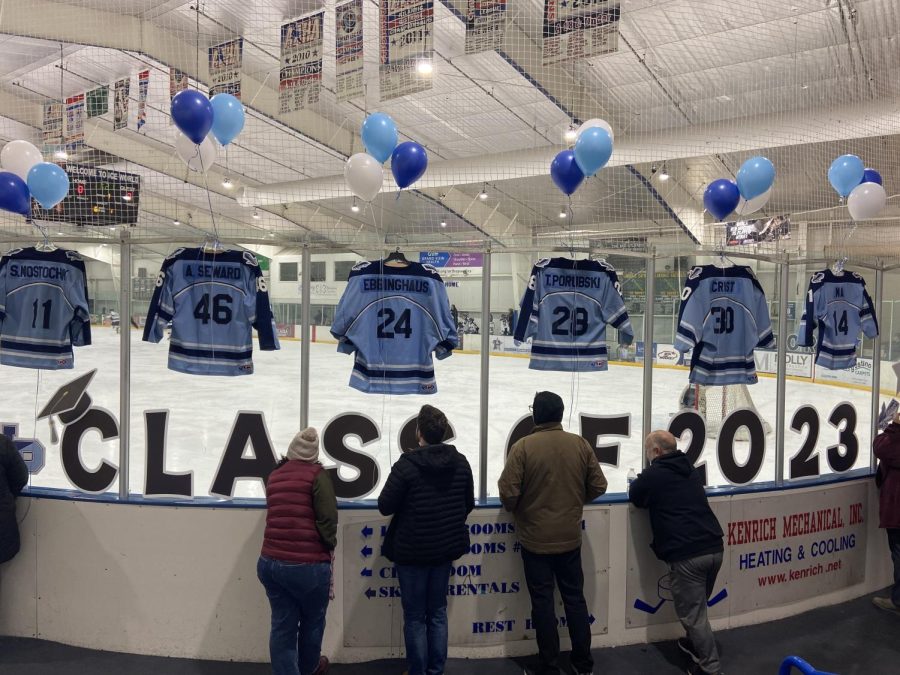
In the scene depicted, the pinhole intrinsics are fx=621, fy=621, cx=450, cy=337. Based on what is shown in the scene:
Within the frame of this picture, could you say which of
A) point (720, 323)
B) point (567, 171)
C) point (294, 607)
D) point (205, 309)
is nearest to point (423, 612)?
point (294, 607)

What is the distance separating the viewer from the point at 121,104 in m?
8.89

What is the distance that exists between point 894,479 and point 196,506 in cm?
383

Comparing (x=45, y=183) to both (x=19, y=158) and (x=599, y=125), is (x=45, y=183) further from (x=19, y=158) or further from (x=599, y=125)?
(x=599, y=125)

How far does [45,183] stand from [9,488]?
64.8 inches

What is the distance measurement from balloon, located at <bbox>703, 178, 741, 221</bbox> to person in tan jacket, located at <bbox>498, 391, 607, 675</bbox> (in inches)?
71.3

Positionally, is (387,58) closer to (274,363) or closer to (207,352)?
(207,352)

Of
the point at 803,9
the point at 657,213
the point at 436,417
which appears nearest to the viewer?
the point at 436,417

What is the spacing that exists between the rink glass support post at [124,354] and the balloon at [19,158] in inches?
69.7

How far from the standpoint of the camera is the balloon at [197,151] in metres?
3.91

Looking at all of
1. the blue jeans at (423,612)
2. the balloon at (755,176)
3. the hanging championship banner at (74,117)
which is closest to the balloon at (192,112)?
the blue jeans at (423,612)

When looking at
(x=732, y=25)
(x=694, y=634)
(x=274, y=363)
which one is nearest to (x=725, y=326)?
(x=694, y=634)

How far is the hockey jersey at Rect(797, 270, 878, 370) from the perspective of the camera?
164 inches

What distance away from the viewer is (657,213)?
12.6m

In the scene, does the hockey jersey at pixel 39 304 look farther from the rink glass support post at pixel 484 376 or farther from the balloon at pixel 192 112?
the rink glass support post at pixel 484 376
